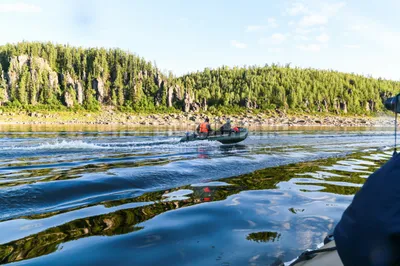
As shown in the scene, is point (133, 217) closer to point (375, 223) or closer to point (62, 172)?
point (375, 223)

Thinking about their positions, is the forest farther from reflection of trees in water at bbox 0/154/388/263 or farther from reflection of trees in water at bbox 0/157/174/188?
reflection of trees in water at bbox 0/154/388/263

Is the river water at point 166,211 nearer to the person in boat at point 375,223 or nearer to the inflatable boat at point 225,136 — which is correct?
the person in boat at point 375,223

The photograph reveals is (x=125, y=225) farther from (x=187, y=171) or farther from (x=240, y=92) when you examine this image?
(x=240, y=92)

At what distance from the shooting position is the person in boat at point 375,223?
2.00m

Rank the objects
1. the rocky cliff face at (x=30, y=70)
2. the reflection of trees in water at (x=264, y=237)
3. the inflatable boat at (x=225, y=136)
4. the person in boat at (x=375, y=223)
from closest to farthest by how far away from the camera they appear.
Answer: the person in boat at (x=375, y=223), the reflection of trees in water at (x=264, y=237), the inflatable boat at (x=225, y=136), the rocky cliff face at (x=30, y=70)

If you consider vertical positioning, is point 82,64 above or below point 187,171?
above

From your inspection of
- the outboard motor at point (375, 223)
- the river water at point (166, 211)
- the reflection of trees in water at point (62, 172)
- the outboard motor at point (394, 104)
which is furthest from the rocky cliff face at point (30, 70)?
the outboard motor at point (375, 223)

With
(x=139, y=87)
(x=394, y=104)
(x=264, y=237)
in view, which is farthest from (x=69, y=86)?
(x=394, y=104)

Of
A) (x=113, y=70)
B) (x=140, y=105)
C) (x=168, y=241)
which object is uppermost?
(x=113, y=70)

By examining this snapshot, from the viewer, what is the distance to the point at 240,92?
145m

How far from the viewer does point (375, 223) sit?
2.05 m

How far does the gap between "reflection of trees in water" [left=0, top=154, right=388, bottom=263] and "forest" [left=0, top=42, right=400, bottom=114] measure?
359 feet

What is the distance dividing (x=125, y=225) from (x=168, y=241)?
133 cm

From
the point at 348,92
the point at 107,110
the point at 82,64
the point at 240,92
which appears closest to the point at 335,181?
the point at 107,110
